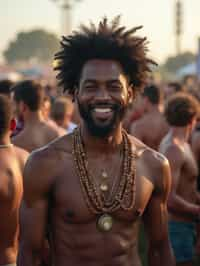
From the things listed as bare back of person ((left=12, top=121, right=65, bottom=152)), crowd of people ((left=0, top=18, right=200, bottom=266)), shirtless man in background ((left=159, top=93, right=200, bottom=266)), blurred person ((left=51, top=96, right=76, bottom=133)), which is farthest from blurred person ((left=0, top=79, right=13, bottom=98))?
crowd of people ((left=0, top=18, right=200, bottom=266))

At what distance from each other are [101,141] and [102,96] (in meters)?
0.33

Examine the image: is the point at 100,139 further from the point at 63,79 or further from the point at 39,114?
the point at 39,114

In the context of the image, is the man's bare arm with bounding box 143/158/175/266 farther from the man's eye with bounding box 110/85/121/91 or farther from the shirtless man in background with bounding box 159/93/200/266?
the shirtless man in background with bounding box 159/93/200/266

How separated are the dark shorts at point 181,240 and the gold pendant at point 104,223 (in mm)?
2463

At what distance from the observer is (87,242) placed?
3627 millimetres

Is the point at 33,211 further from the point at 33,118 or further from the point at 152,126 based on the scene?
the point at 152,126

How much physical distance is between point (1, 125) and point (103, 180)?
1262 mm

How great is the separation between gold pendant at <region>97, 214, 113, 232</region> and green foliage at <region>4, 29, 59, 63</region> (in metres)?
103

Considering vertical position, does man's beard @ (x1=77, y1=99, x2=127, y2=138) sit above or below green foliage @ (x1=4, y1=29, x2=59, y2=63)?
below

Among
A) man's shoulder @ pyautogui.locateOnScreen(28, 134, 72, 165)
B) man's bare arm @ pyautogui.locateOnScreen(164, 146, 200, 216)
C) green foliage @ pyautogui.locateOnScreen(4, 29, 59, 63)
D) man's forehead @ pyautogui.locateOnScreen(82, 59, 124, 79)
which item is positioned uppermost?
green foliage @ pyautogui.locateOnScreen(4, 29, 59, 63)

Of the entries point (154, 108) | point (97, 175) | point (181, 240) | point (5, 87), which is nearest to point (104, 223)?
point (97, 175)

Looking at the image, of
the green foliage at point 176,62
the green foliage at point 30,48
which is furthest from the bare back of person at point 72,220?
the green foliage at point 30,48

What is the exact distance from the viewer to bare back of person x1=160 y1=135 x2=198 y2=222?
5875mm

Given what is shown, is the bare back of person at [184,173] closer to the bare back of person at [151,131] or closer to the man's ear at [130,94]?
the man's ear at [130,94]
